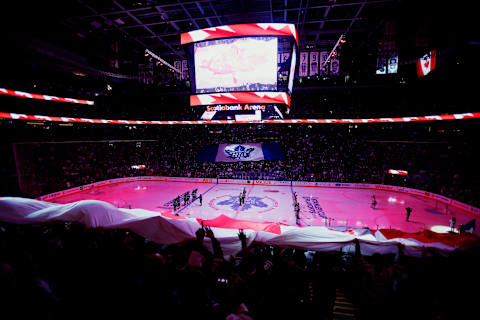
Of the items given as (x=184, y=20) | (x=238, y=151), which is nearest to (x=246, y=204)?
(x=238, y=151)

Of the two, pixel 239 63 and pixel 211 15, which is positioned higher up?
pixel 211 15

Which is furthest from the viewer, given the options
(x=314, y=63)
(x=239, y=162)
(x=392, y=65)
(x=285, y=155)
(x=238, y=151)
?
(x=238, y=151)

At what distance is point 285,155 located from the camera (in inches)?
881

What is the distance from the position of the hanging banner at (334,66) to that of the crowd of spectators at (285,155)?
7.98 m

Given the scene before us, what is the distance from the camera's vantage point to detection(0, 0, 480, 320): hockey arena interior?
2748 millimetres

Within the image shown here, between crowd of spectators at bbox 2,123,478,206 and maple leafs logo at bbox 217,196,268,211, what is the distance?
5.86 m

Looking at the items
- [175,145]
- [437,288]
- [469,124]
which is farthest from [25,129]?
[469,124]

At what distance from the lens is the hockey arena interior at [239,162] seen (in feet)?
9.02

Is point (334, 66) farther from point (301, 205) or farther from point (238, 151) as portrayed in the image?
point (238, 151)

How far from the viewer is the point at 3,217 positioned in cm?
495

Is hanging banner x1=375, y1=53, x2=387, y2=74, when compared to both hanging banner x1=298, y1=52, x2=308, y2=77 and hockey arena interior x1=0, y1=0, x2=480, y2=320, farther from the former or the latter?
hanging banner x1=298, y1=52, x2=308, y2=77

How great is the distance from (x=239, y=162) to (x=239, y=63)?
1705cm

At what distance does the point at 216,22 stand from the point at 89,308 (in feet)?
41.3

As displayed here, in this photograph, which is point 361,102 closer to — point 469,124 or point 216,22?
point 469,124
